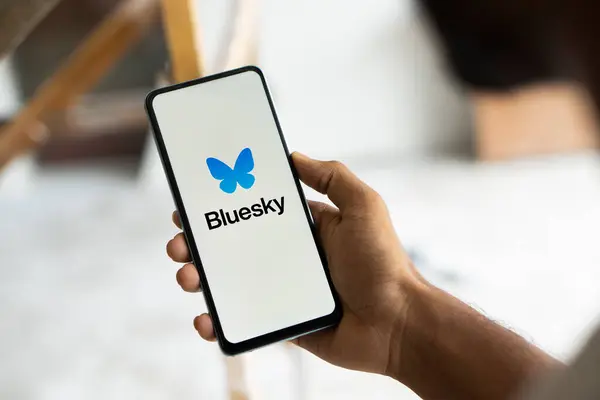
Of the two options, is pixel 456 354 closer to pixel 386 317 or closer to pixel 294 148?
pixel 386 317

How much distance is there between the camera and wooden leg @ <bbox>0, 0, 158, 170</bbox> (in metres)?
0.96

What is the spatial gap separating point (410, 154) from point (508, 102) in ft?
0.87

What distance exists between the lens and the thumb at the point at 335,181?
23.9 inches

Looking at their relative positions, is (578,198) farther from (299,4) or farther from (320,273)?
(320,273)

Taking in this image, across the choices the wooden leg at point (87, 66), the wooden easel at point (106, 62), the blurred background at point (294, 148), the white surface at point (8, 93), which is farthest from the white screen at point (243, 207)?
the white surface at point (8, 93)

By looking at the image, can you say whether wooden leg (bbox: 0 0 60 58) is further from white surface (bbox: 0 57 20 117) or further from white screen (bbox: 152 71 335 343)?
white surface (bbox: 0 57 20 117)

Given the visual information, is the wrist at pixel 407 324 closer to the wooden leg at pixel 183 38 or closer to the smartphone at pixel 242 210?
the smartphone at pixel 242 210

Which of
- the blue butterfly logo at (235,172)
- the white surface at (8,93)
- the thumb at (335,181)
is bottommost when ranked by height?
the thumb at (335,181)

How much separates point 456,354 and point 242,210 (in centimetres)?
23

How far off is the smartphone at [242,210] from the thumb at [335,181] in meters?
0.01

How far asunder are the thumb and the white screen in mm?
16

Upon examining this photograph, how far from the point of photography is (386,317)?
0.58 m

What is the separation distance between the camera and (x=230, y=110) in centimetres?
61

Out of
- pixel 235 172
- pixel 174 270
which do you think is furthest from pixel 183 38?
pixel 174 270
